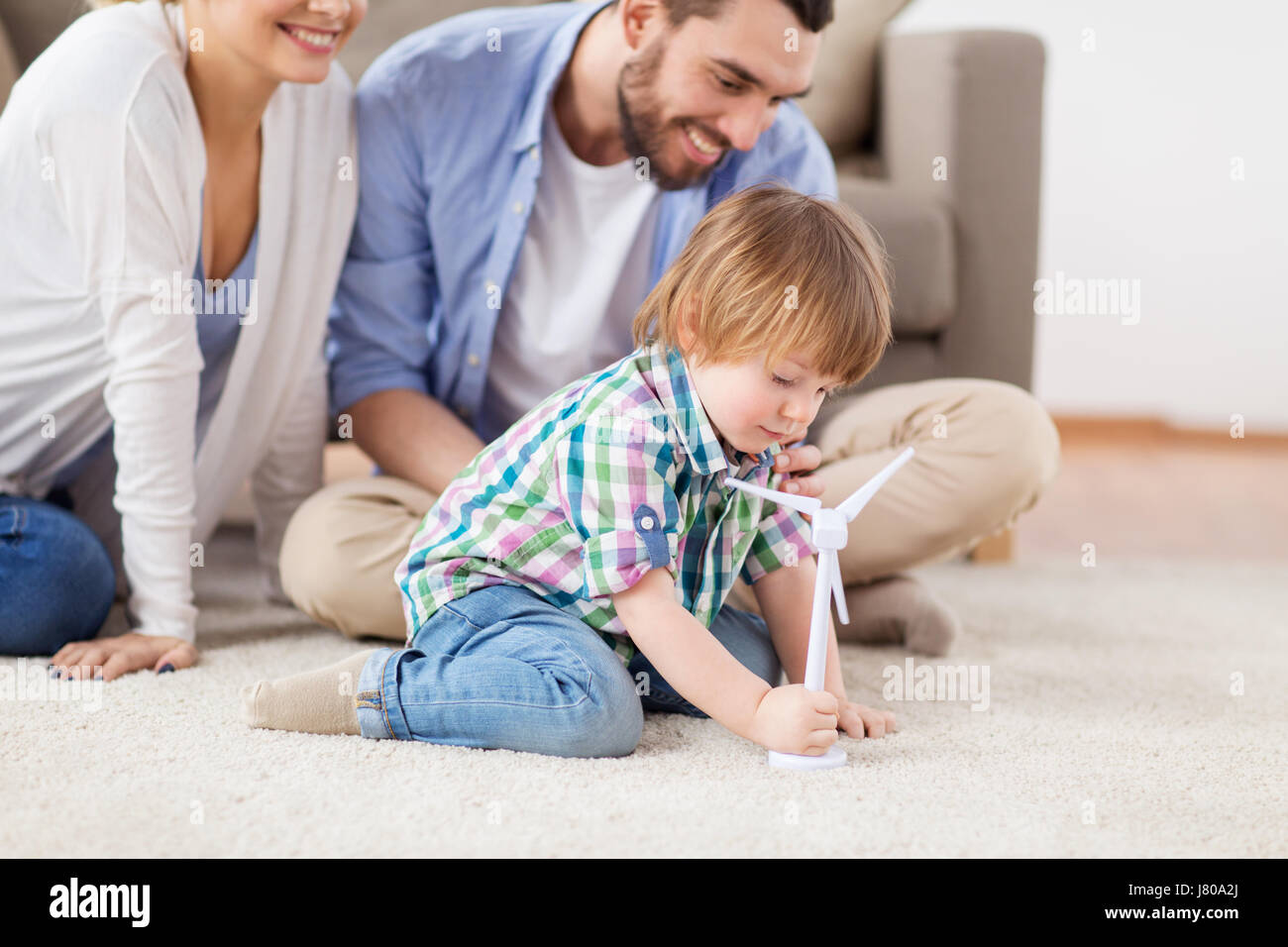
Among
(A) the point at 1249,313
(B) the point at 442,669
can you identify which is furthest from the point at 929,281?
(A) the point at 1249,313

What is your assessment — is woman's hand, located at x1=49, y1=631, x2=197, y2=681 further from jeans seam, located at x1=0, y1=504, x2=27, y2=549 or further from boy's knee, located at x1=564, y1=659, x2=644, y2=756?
boy's knee, located at x1=564, y1=659, x2=644, y2=756

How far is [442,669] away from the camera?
3.09ft

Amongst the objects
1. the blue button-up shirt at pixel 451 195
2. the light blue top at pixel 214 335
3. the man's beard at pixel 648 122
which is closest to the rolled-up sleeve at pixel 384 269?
the blue button-up shirt at pixel 451 195

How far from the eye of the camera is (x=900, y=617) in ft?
4.16

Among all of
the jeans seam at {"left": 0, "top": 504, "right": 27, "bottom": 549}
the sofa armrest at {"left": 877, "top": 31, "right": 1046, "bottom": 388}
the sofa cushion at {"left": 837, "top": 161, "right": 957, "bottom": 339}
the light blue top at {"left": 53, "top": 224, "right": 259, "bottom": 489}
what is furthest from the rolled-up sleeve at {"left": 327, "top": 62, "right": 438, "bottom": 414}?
the sofa armrest at {"left": 877, "top": 31, "right": 1046, "bottom": 388}

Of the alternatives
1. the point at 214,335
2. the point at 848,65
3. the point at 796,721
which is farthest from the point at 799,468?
the point at 848,65

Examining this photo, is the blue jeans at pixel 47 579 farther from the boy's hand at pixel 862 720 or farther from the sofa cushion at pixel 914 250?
the sofa cushion at pixel 914 250

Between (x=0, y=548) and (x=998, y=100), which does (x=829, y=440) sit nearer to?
(x=998, y=100)

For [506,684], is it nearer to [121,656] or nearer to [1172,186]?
[121,656]

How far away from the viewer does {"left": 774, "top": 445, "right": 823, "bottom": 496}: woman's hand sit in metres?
1.03

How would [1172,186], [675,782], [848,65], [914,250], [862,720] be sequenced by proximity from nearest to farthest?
1. [675,782]
2. [862,720]
3. [914,250]
4. [848,65]
5. [1172,186]

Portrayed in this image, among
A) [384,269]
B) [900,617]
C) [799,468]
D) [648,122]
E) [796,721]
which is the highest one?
[648,122]

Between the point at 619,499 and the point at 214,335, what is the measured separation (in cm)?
56

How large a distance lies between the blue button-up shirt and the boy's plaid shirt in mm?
317
